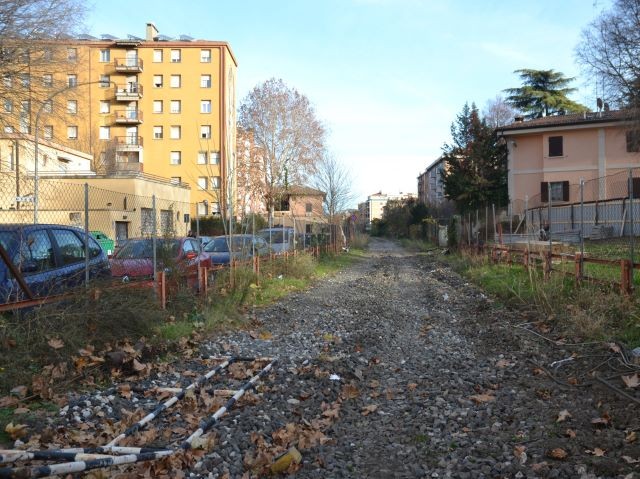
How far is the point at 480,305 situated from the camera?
12164 millimetres

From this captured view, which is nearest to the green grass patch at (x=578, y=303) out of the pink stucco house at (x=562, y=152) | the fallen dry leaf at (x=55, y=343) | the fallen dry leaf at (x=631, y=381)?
the fallen dry leaf at (x=631, y=381)

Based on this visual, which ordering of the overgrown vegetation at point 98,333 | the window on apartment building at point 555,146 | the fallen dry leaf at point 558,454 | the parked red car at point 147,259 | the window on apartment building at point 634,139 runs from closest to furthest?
the fallen dry leaf at point 558,454
the overgrown vegetation at point 98,333
the parked red car at point 147,259
the window on apartment building at point 634,139
the window on apartment building at point 555,146

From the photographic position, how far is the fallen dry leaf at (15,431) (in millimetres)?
4504

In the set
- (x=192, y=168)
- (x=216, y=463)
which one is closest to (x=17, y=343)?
(x=216, y=463)

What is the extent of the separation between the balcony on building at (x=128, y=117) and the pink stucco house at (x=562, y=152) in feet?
115

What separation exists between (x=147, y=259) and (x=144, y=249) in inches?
17.5

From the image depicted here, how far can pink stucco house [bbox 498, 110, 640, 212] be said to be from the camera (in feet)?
117

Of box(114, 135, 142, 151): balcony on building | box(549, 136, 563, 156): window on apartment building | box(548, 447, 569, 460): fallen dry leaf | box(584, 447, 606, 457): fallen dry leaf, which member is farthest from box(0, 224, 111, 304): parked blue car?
box(114, 135, 142, 151): balcony on building

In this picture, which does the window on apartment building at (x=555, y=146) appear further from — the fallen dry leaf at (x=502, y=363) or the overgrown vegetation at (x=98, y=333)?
the fallen dry leaf at (x=502, y=363)

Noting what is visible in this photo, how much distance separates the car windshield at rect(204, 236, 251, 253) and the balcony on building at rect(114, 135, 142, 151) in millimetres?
43341

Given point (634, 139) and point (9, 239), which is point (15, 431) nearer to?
point (9, 239)

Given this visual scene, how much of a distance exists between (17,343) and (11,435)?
1626 millimetres

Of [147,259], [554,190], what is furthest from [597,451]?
[554,190]

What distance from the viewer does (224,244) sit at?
54.7 feet
